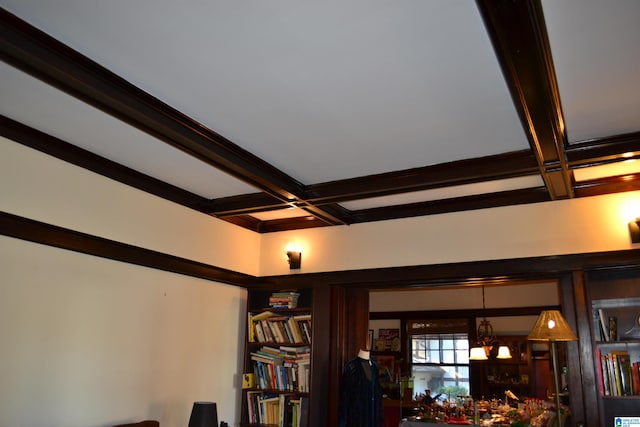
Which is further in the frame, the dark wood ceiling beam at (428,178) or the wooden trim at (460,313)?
the wooden trim at (460,313)

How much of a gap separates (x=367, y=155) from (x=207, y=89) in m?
1.39

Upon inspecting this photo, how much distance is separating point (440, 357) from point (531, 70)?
7.90 meters

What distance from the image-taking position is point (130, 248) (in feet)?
15.1

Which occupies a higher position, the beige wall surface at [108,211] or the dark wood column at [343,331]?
the beige wall surface at [108,211]

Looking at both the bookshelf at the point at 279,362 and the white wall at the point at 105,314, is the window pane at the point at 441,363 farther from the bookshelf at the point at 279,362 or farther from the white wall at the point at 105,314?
the white wall at the point at 105,314

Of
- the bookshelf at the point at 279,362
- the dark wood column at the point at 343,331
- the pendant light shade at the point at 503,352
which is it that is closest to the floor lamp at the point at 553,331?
the dark wood column at the point at 343,331

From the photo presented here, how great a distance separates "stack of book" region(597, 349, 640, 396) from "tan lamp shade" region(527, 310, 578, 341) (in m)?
0.55

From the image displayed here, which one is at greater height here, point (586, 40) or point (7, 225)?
point (586, 40)

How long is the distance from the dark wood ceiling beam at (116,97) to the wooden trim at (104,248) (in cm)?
112

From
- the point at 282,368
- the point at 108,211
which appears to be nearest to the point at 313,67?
the point at 108,211

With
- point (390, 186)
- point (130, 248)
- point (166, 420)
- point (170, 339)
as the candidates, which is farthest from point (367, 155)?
point (166, 420)

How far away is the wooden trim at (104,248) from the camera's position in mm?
3799

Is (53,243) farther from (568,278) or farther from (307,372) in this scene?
(568,278)

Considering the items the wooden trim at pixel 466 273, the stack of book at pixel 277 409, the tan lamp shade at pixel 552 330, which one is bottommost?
the stack of book at pixel 277 409
